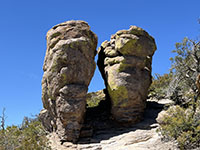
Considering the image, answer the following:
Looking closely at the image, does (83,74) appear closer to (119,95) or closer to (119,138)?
(119,95)

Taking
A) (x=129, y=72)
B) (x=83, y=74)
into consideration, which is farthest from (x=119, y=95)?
(x=83, y=74)

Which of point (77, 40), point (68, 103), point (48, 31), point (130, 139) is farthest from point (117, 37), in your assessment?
point (130, 139)

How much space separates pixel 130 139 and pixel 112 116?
375 centimetres

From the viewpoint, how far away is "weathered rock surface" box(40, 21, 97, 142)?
63.0ft

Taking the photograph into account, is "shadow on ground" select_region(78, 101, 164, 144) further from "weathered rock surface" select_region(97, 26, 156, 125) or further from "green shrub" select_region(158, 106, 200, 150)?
"green shrub" select_region(158, 106, 200, 150)

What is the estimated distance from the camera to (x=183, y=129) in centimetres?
1698

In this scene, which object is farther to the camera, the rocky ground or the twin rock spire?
the twin rock spire

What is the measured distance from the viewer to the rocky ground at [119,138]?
1745 centimetres

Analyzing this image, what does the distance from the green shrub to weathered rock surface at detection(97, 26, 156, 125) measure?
3858 mm

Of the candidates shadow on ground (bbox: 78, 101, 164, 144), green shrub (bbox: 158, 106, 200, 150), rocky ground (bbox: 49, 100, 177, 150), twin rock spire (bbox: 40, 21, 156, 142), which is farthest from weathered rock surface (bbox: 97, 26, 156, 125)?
green shrub (bbox: 158, 106, 200, 150)

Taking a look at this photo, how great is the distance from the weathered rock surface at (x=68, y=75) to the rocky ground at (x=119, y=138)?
81 cm

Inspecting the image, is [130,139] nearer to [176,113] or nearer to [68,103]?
[176,113]

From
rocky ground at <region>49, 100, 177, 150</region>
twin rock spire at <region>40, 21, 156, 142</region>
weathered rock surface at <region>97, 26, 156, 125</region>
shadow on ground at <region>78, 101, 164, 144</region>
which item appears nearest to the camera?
rocky ground at <region>49, 100, 177, 150</region>

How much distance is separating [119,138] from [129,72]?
5722 millimetres
